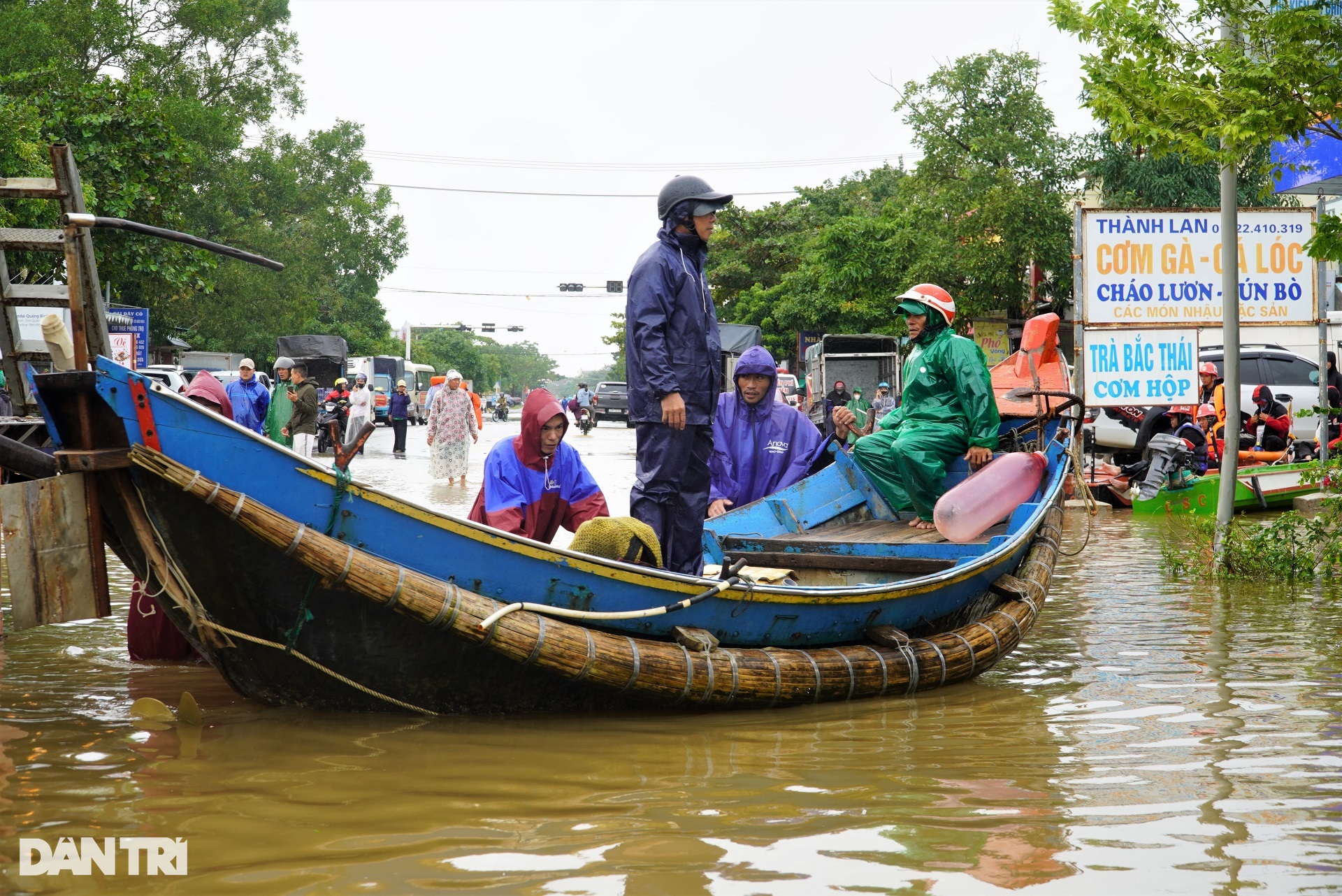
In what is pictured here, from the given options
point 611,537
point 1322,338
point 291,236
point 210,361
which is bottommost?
point 611,537

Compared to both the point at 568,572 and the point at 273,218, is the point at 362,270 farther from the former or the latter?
the point at 568,572

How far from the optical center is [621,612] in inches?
174

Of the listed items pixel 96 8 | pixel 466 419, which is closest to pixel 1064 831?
pixel 466 419

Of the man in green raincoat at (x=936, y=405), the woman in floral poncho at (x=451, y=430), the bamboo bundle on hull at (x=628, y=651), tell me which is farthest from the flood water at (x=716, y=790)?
the woman in floral poncho at (x=451, y=430)

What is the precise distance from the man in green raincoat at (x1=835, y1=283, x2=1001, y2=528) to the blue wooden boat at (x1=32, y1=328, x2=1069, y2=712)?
68.5 inches

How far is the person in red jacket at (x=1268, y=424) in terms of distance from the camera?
13.9 meters

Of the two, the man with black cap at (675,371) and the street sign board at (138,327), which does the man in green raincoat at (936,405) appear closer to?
the man with black cap at (675,371)

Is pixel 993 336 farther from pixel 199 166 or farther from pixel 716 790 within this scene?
pixel 716 790

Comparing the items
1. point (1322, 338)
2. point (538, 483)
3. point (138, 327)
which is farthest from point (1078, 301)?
point (138, 327)

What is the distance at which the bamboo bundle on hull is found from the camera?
12.8 feet

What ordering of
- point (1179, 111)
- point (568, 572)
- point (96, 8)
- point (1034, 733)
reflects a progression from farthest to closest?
point (96, 8), point (1179, 111), point (1034, 733), point (568, 572)

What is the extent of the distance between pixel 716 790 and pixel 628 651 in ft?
2.25

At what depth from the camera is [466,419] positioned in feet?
53.9

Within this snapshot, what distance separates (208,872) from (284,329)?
35385mm
